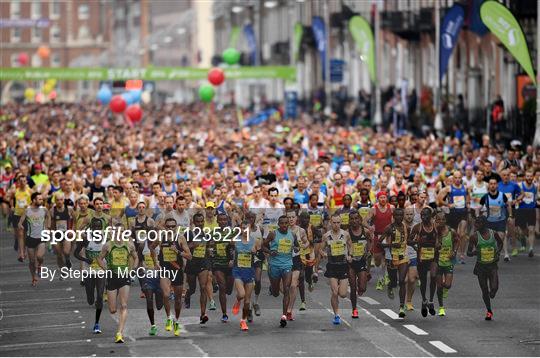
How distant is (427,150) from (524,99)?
9.05 metres

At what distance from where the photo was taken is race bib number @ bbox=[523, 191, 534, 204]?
2762 centimetres

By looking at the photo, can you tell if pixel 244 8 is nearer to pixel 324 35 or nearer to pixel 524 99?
pixel 324 35

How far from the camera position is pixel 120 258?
790 inches

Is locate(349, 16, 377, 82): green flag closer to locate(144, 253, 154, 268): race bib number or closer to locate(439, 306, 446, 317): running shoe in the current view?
locate(439, 306, 446, 317): running shoe

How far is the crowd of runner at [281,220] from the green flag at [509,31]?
6.71 feet

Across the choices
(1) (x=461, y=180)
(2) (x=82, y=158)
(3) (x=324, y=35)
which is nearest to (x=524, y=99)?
(2) (x=82, y=158)

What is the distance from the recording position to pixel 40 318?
2169cm

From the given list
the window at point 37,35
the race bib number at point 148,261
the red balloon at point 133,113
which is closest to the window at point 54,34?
the window at point 37,35

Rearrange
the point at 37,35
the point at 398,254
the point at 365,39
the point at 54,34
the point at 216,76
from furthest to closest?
1. the point at 37,35
2. the point at 54,34
3. the point at 216,76
4. the point at 365,39
5. the point at 398,254

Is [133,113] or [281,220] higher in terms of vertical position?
[133,113]

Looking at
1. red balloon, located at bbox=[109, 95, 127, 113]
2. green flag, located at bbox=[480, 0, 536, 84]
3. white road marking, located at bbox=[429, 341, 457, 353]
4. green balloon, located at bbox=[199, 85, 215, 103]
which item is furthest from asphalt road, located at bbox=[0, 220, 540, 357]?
green balloon, located at bbox=[199, 85, 215, 103]

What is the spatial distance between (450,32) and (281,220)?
25696mm

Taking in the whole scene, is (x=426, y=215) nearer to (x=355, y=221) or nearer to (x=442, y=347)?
(x=355, y=221)

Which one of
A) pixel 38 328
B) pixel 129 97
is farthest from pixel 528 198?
pixel 129 97
